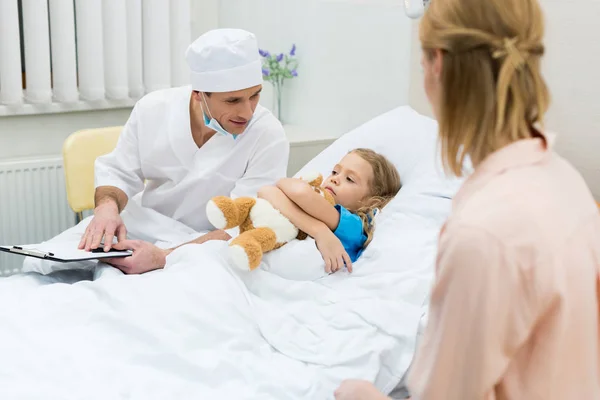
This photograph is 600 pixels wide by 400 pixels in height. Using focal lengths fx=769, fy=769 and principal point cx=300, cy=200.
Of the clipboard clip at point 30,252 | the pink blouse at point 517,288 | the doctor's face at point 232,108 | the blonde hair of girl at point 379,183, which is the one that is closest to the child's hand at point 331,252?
the blonde hair of girl at point 379,183

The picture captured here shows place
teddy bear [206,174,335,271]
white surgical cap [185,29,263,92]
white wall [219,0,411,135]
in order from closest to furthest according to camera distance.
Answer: teddy bear [206,174,335,271], white surgical cap [185,29,263,92], white wall [219,0,411,135]

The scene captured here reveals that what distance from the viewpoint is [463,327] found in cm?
85

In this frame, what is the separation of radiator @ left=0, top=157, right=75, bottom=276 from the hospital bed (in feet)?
3.36

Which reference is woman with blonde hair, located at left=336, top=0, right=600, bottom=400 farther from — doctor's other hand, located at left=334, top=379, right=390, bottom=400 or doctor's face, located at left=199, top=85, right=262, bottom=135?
doctor's face, located at left=199, top=85, right=262, bottom=135

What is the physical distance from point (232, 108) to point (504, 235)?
161 cm

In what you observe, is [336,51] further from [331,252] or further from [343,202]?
[331,252]

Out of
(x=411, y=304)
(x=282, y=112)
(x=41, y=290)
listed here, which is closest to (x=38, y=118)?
(x=282, y=112)

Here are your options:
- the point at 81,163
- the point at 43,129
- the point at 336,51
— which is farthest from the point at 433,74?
the point at 43,129

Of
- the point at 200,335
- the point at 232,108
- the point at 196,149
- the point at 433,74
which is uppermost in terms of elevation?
the point at 433,74

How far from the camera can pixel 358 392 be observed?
1.02 metres

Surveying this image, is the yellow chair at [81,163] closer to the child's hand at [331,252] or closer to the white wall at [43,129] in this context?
the white wall at [43,129]

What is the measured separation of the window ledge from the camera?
313cm

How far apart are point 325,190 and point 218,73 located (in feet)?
1.55

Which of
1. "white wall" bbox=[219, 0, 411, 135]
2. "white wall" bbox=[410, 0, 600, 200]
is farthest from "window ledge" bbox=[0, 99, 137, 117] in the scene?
"white wall" bbox=[410, 0, 600, 200]
